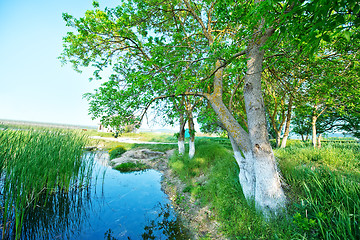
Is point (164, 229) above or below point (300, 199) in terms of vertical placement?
below

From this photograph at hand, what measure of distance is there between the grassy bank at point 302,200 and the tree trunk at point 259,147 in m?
0.34

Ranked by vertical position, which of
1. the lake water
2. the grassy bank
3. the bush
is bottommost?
the lake water

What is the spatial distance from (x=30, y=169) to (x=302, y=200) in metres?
7.18

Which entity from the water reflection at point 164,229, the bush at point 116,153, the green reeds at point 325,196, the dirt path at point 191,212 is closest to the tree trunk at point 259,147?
the green reeds at point 325,196

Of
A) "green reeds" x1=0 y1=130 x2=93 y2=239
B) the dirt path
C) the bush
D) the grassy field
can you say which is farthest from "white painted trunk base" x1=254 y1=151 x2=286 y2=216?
the bush

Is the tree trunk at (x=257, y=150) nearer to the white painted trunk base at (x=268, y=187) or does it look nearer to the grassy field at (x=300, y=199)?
the white painted trunk base at (x=268, y=187)

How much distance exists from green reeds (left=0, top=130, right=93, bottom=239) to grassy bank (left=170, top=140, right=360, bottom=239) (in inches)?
211

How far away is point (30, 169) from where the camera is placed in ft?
14.8

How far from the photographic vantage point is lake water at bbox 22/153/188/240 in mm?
4551

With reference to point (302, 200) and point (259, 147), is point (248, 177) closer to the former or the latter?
point (259, 147)

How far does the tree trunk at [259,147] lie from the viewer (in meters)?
3.87

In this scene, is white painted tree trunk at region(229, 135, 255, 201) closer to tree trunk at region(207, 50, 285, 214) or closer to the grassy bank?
tree trunk at region(207, 50, 285, 214)

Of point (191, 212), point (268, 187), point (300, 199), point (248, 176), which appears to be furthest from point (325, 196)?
point (191, 212)

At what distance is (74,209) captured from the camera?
227 inches
